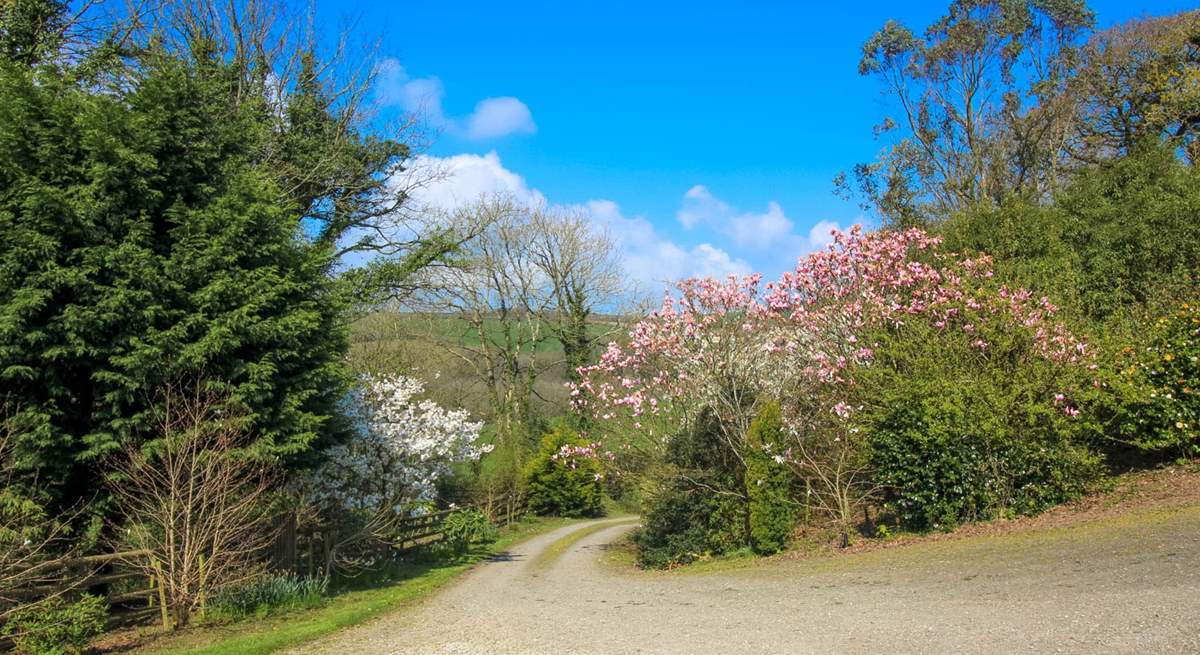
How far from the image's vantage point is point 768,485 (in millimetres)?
14938

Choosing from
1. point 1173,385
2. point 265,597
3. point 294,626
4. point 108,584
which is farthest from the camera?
point 1173,385

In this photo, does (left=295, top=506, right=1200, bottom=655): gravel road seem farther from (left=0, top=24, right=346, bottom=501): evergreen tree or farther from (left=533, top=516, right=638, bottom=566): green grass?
(left=533, top=516, right=638, bottom=566): green grass

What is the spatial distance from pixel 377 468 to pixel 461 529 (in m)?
3.78

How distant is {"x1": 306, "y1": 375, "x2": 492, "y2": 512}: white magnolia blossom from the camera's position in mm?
14781

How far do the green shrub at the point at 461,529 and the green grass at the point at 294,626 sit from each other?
139 inches

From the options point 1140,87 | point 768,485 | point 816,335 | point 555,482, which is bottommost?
point 555,482

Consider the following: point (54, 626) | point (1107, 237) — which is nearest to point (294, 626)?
point (54, 626)

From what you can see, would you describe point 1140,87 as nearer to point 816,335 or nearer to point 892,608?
point 816,335

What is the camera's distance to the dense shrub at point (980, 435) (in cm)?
1213

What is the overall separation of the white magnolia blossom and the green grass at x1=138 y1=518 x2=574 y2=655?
1.95m

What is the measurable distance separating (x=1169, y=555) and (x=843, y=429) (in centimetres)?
667

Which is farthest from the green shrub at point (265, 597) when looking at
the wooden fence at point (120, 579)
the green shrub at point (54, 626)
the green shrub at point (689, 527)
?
the green shrub at point (689, 527)

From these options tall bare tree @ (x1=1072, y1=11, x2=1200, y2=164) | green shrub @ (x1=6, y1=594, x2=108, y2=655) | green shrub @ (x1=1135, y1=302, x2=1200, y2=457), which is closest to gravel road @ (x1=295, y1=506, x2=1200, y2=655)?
green shrub @ (x1=6, y1=594, x2=108, y2=655)

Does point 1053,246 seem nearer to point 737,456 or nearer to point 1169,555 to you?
point 737,456
